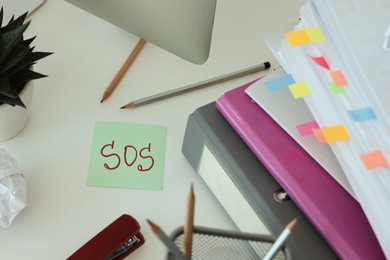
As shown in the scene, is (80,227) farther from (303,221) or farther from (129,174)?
(303,221)

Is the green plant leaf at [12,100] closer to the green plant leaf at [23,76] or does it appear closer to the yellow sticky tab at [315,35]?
the green plant leaf at [23,76]

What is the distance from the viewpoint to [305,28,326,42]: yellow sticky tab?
551 millimetres

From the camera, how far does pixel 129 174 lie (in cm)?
68

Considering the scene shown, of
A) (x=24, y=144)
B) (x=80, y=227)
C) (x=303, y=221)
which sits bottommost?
(x=303, y=221)

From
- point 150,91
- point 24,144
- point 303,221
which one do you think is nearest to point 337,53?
point 303,221

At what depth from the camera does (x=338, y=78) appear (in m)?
0.53

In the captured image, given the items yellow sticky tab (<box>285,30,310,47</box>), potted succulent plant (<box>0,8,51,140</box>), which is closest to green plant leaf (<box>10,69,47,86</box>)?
potted succulent plant (<box>0,8,51,140</box>)

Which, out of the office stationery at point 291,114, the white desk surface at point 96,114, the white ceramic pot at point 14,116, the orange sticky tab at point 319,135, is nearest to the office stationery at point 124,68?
the white desk surface at point 96,114

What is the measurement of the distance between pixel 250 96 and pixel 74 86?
0.29 m

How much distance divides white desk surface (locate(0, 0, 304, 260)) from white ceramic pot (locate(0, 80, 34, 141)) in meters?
0.01

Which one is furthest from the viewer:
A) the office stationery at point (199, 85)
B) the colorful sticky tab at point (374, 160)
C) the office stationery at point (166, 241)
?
the office stationery at point (199, 85)

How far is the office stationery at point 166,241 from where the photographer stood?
14.7 inches

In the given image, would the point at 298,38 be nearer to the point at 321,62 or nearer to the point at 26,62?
the point at 321,62

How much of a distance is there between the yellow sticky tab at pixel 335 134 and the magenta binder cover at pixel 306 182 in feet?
0.17
